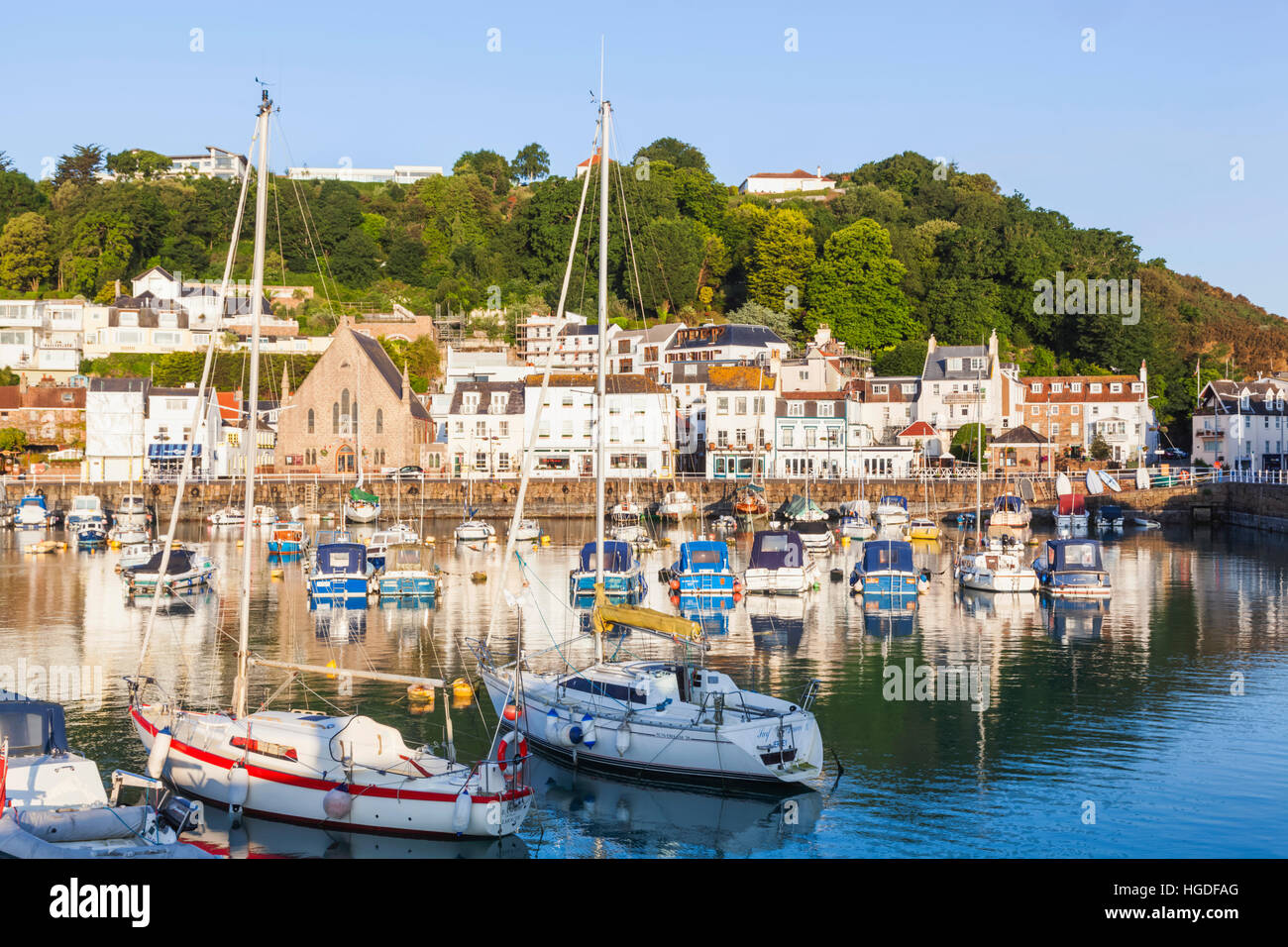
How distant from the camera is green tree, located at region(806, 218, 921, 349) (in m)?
119

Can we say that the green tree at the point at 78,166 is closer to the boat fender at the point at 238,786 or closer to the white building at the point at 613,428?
the white building at the point at 613,428

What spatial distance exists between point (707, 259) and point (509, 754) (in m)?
117

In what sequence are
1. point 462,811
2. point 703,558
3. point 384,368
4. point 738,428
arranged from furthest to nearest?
point 384,368 < point 738,428 < point 703,558 < point 462,811

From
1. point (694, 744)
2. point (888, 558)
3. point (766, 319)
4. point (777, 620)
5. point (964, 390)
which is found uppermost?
point (766, 319)

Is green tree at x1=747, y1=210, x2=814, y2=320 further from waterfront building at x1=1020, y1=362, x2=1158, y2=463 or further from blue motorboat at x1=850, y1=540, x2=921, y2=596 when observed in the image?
blue motorboat at x1=850, y1=540, x2=921, y2=596

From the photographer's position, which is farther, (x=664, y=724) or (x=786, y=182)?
(x=786, y=182)

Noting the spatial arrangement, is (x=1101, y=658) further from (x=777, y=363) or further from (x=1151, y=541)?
(x=777, y=363)

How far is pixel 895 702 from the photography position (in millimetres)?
29859

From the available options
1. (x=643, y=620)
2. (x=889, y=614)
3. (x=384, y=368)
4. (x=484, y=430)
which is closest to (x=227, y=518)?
(x=484, y=430)

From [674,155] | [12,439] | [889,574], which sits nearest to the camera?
[889,574]

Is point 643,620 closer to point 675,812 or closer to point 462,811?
point 675,812

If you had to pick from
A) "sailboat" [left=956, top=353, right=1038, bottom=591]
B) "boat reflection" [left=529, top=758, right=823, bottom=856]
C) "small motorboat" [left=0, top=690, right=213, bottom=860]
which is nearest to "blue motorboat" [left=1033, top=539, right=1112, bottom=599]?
"sailboat" [left=956, top=353, right=1038, bottom=591]

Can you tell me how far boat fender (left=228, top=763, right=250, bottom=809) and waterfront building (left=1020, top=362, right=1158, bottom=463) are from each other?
90811mm

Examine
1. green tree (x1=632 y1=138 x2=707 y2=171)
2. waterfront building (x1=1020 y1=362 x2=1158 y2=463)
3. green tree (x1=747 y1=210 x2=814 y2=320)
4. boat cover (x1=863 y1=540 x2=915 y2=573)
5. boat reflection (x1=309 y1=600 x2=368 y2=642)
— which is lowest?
boat reflection (x1=309 y1=600 x2=368 y2=642)
